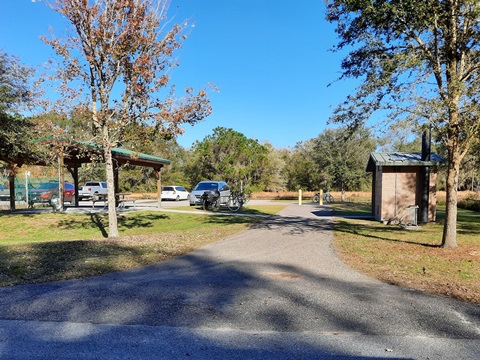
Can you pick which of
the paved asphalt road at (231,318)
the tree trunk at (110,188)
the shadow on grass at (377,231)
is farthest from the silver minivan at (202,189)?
the paved asphalt road at (231,318)

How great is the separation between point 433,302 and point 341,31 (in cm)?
858

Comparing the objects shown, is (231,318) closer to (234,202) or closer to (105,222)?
(105,222)

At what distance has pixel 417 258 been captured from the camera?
27.9 ft

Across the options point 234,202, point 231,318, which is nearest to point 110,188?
point 231,318

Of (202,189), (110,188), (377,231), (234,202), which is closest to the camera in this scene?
(110,188)

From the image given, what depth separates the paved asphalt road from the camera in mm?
3553

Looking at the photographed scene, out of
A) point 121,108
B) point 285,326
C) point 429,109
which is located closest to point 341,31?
point 429,109

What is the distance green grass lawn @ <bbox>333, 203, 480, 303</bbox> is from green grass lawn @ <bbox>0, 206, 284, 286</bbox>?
13.7ft

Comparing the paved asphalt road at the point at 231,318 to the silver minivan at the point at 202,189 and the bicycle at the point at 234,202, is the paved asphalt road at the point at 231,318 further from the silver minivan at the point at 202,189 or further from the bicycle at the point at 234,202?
the silver minivan at the point at 202,189

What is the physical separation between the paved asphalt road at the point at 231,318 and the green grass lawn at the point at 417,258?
620 mm

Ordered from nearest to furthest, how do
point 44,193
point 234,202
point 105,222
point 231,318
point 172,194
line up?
point 231,318 < point 105,222 < point 234,202 < point 44,193 < point 172,194

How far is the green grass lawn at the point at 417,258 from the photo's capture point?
619cm

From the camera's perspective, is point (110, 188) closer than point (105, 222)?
Yes

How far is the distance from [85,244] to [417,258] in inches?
325
